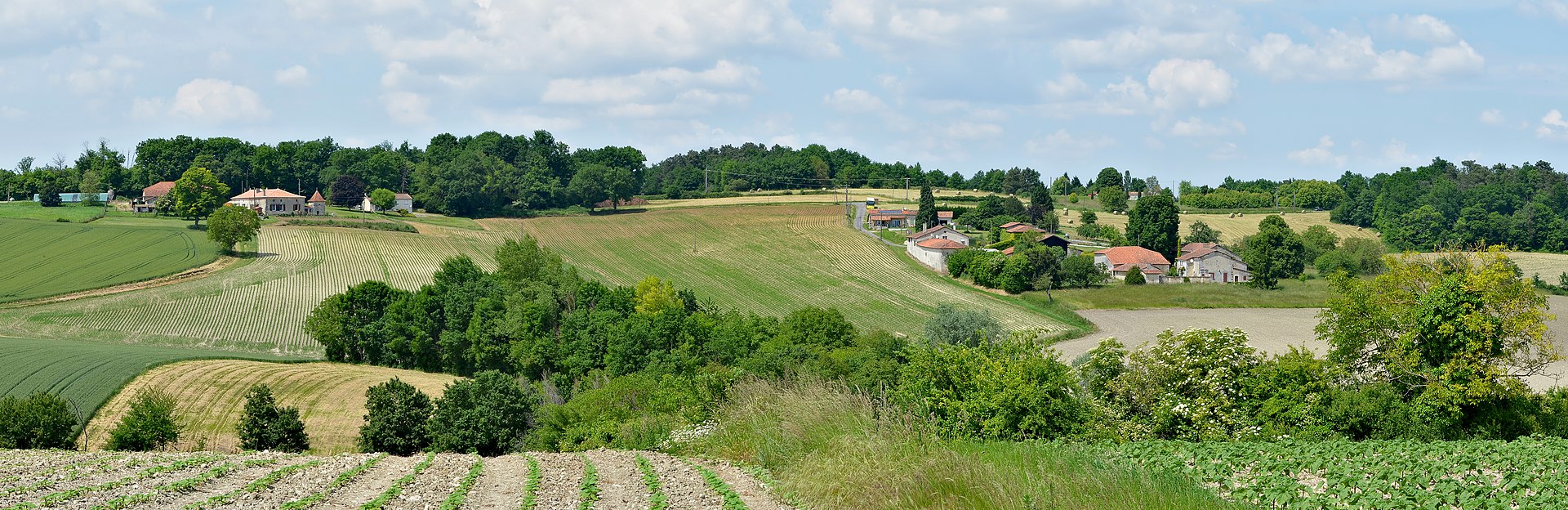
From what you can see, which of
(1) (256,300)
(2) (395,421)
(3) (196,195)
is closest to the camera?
(2) (395,421)

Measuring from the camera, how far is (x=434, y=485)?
49.4 ft

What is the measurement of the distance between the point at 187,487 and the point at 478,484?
148 inches

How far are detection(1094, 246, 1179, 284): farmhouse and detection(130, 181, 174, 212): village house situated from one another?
301ft

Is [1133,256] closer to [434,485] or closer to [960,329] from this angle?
[960,329]

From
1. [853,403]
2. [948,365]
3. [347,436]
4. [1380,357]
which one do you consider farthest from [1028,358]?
[347,436]

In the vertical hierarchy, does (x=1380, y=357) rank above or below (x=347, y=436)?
above

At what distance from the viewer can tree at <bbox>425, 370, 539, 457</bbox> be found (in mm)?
35781

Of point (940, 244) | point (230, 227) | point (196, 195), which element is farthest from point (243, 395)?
point (196, 195)

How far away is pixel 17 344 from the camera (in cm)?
5009

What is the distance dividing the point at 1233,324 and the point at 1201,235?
44.5 m

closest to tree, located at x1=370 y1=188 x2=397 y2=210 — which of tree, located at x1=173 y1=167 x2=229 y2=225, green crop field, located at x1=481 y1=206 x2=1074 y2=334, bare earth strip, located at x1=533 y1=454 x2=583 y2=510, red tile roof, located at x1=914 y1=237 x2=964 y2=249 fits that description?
green crop field, located at x1=481 y1=206 x2=1074 y2=334

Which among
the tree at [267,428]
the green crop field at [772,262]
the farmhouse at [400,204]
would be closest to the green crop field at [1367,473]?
the tree at [267,428]

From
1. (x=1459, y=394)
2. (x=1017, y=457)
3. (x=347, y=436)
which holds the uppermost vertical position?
(x=1017, y=457)

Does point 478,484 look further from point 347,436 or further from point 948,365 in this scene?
point 347,436
